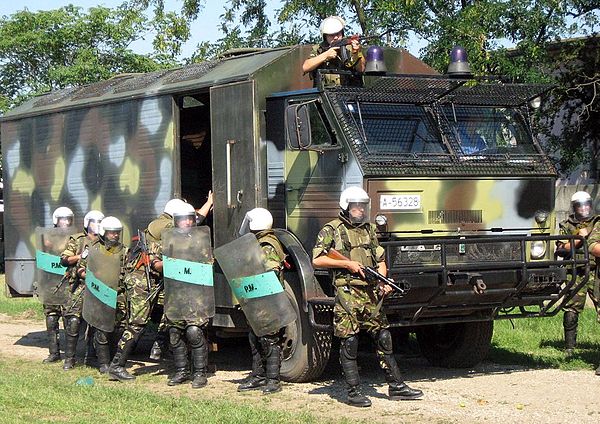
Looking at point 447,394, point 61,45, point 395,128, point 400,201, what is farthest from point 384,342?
point 61,45

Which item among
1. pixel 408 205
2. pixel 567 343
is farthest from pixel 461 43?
pixel 408 205

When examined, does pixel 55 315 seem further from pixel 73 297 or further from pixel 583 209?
pixel 583 209

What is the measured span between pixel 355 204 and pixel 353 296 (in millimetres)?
764

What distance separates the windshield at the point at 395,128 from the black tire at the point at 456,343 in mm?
2036

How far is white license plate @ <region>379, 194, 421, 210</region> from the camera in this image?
33.0ft

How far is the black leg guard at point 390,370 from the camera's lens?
9711 millimetres

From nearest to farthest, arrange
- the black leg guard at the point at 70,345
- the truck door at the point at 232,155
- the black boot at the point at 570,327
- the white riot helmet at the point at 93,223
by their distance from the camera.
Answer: the truck door at the point at 232,155 → the black boot at the point at 570,327 → the black leg guard at the point at 70,345 → the white riot helmet at the point at 93,223

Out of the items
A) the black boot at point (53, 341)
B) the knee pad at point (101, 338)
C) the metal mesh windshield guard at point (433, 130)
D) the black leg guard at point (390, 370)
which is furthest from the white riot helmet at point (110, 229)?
the black leg guard at point (390, 370)

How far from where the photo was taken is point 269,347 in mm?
10516

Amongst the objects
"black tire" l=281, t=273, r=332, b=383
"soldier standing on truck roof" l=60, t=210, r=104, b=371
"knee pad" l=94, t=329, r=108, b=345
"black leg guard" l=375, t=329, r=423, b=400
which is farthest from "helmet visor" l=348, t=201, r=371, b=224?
"soldier standing on truck roof" l=60, t=210, r=104, b=371

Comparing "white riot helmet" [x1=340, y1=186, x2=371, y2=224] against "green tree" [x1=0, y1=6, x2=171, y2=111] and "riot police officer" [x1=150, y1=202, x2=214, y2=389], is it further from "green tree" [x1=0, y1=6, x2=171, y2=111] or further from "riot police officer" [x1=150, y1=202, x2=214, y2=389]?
"green tree" [x1=0, y1=6, x2=171, y2=111]

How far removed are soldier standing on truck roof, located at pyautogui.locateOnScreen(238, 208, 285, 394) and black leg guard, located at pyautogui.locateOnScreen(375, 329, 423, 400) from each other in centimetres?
116

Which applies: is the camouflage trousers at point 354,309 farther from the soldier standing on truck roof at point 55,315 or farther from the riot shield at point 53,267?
the soldier standing on truck roof at point 55,315

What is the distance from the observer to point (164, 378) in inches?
459
